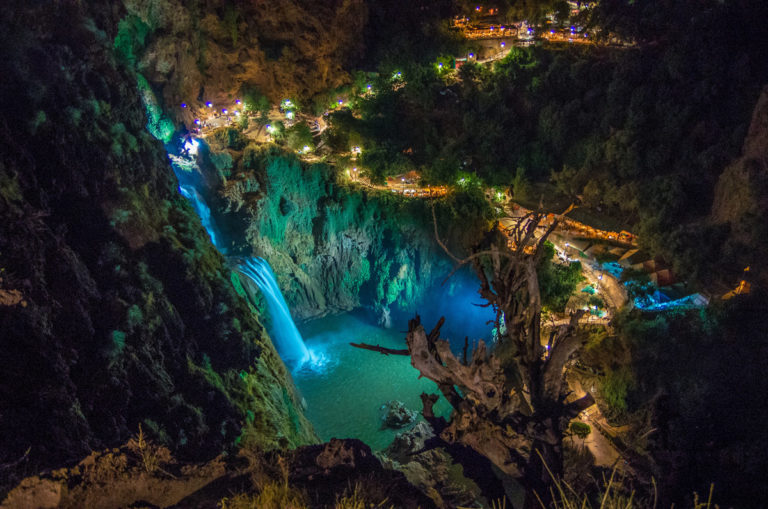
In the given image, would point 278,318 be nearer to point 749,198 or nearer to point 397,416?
point 397,416

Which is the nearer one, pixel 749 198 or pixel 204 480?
pixel 204 480

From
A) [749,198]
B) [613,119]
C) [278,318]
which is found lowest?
[278,318]

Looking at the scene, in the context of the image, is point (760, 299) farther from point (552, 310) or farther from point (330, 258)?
point (330, 258)

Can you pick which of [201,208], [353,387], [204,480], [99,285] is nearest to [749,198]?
[353,387]

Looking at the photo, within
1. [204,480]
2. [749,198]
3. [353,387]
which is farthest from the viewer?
[353,387]

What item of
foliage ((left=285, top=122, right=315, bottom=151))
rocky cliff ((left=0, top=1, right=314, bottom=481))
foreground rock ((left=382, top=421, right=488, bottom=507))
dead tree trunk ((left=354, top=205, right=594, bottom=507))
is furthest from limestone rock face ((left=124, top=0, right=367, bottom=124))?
dead tree trunk ((left=354, top=205, right=594, bottom=507))

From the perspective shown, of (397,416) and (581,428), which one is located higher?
(581,428)

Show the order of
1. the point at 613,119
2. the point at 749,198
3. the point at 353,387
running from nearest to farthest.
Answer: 1. the point at 749,198
2. the point at 353,387
3. the point at 613,119

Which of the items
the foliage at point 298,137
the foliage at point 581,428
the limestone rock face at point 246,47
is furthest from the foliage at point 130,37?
the foliage at point 581,428

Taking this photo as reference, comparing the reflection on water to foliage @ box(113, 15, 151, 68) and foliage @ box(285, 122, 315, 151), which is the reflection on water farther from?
foliage @ box(113, 15, 151, 68)
